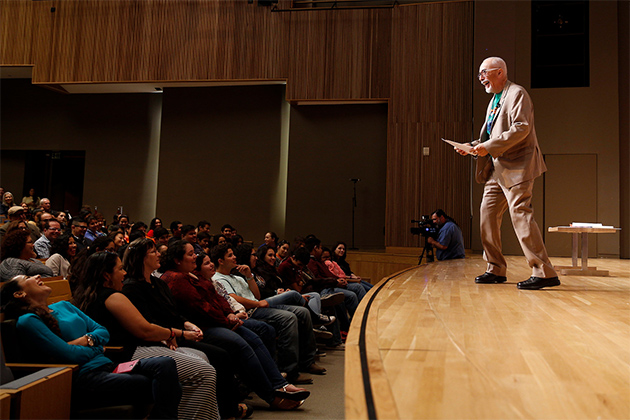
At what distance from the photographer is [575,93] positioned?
26.0 ft

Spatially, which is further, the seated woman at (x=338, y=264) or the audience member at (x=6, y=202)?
the audience member at (x=6, y=202)

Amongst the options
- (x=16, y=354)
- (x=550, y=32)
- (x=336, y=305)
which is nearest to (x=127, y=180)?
(x=336, y=305)

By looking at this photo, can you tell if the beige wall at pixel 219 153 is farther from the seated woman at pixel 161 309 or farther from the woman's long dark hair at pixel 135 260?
the woman's long dark hair at pixel 135 260

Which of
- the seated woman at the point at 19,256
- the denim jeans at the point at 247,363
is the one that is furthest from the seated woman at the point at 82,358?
the seated woman at the point at 19,256

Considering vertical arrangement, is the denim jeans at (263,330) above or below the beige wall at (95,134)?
below

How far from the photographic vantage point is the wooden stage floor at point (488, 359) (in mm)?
1029

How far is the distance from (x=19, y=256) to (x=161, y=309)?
1.46 m

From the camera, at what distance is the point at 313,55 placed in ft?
27.7

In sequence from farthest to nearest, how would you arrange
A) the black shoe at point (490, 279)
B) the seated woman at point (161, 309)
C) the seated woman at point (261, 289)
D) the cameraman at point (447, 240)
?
the cameraman at point (447, 240), the seated woman at point (261, 289), the black shoe at point (490, 279), the seated woman at point (161, 309)

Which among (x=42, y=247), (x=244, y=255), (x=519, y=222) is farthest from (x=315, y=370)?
(x=42, y=247)

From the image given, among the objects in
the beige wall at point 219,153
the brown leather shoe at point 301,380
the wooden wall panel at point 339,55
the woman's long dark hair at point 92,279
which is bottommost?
the brown leather shoe at point 301,380

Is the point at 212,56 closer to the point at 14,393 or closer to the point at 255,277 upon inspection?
the point at 255,277

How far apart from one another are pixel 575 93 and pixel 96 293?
774 cm

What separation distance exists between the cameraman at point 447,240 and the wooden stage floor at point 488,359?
3622mm
